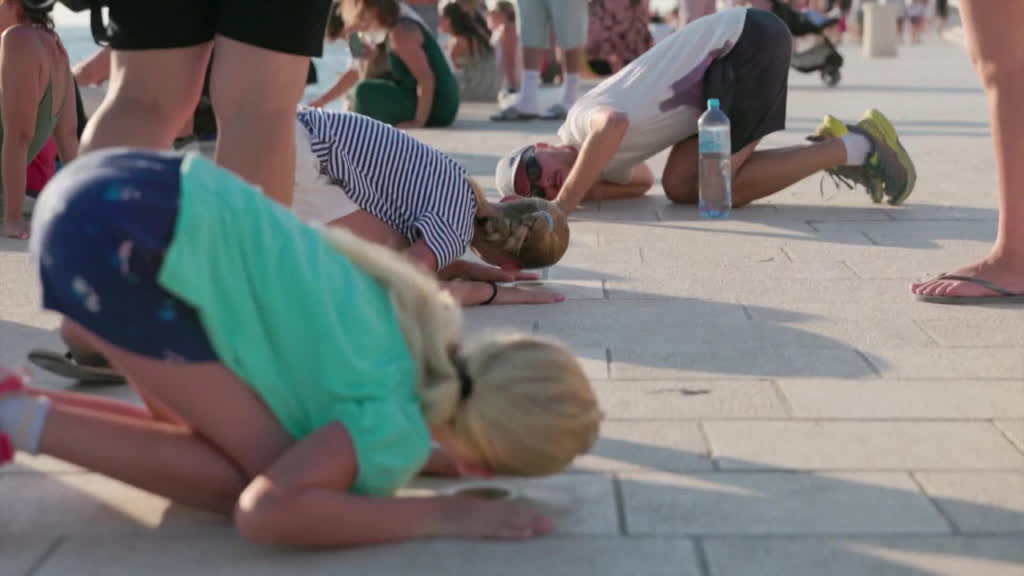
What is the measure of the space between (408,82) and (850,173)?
14.0 ft

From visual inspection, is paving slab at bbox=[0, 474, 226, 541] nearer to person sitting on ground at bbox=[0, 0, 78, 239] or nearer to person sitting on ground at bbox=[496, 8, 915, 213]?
person sitting on ground at bbox=[0, 0, 78, 239]

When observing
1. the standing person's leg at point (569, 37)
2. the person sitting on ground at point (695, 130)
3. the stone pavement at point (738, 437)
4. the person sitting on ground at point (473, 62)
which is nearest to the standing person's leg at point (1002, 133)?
the stone pavement at point (738, 437)

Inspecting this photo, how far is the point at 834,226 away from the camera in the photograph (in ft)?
18.8

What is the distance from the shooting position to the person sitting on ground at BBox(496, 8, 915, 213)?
5945mm

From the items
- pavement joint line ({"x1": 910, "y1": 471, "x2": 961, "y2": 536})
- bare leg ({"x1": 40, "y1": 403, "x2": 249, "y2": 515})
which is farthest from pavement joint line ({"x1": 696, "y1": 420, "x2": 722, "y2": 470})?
bare leg ({"x1": 40, "y1": 403, "x2": 249, "y2": 515})

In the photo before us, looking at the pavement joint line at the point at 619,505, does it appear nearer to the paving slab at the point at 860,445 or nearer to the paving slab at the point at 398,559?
the paving slab at the point at 398,559

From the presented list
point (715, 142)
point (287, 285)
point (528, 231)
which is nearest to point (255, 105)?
point (287, 285)

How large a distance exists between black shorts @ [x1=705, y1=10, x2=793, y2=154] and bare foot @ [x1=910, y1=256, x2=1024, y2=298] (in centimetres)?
181

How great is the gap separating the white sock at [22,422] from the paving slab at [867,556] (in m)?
1.08

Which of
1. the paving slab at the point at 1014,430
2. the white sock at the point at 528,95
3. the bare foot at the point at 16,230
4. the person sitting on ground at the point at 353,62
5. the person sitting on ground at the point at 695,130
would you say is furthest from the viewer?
the white sock at the point at 528,95

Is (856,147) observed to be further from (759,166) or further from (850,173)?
(759,166)

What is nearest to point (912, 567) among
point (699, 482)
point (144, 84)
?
point (699, 482)

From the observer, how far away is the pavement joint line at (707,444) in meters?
2.85

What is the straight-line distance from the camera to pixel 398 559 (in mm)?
2395
